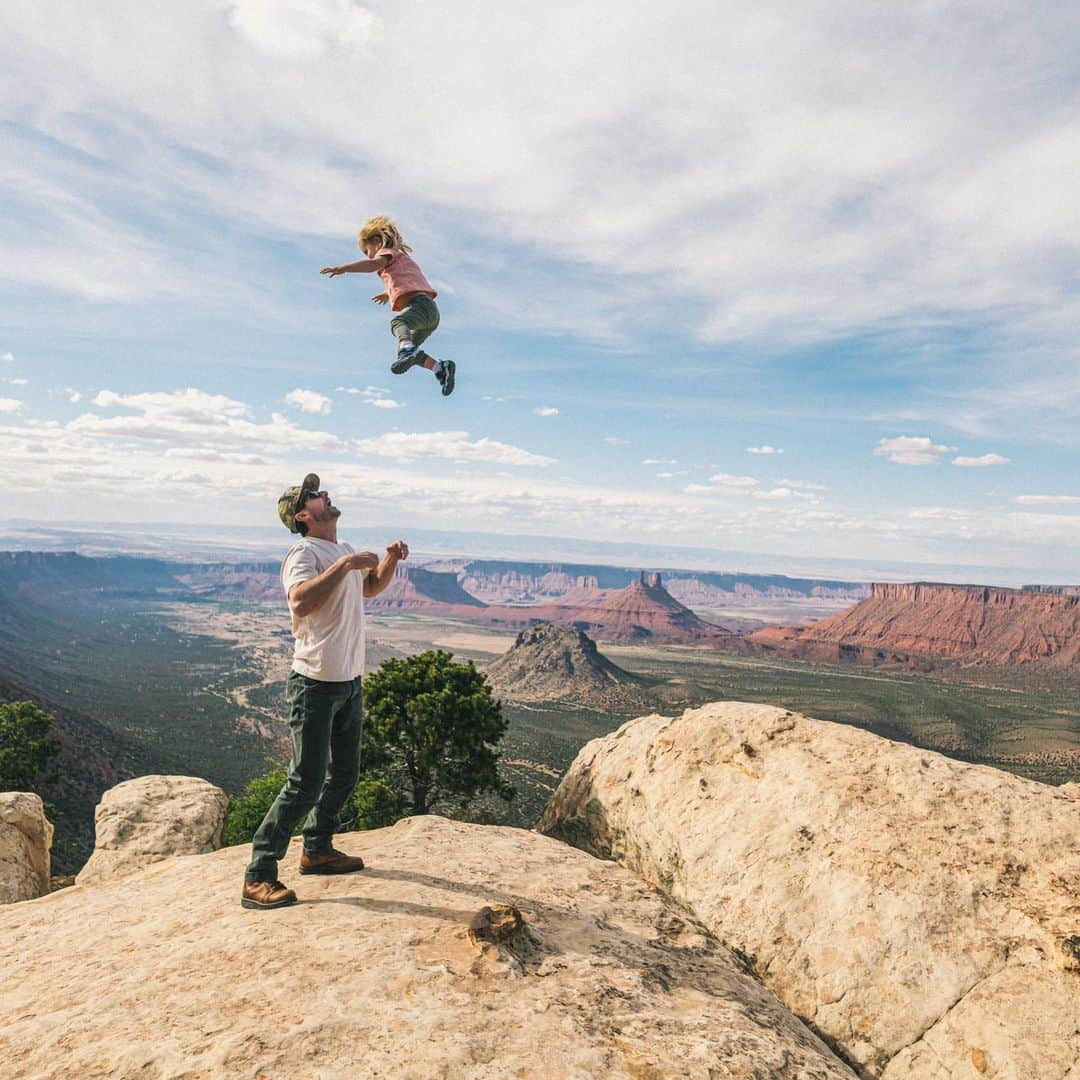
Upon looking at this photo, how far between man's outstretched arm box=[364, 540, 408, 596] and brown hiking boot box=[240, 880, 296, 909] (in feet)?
8.90

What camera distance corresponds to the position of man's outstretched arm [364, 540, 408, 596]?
6.01 m

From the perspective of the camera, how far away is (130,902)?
21.8 ft

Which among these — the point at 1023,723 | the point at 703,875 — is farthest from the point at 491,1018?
the point at 1023,723

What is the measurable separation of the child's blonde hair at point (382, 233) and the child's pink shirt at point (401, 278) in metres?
0.06

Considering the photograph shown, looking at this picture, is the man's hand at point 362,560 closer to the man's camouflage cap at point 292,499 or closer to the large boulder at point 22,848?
the man's camouflage cap at point 292,499

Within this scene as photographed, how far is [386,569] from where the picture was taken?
6.38m

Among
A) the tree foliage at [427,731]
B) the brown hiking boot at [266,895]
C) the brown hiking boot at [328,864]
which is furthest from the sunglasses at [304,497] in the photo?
the tree foliage at [427,731]

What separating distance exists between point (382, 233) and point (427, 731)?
23282 mm

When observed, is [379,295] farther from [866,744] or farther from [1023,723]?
[1023,723]

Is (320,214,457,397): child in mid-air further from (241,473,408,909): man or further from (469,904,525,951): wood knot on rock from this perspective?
(469,904,525,951): wood knot on rock

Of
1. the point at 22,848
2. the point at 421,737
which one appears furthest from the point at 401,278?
the point at 421,737

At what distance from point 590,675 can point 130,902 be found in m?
160

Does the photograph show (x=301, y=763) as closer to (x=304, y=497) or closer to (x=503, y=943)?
(x=503, y=943)

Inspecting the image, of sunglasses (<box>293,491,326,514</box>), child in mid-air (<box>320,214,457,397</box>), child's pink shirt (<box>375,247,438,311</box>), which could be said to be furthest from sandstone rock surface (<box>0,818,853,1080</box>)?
child's pink shirt (<box>375,247,438,311</box>)
